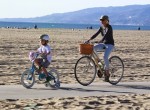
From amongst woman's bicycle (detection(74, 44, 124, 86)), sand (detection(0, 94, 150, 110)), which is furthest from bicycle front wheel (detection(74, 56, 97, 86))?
sand (detection(0, 94, 150, 110))

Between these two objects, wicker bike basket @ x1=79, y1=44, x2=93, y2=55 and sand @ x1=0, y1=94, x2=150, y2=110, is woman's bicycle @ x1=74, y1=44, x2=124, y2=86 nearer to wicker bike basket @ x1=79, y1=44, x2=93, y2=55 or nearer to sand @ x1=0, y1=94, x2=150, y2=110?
wicker bike basket @ x1=79, y1=44, x2=93, y2=55

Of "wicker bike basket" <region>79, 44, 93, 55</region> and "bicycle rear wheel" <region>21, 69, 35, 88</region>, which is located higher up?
"wicker bike basket" <region>79, 44, 93, 55</region>

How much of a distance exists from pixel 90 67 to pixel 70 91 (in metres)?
1.28

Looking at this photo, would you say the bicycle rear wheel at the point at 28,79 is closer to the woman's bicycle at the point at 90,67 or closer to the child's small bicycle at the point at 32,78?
the child's small bicycle at the point at 32,78

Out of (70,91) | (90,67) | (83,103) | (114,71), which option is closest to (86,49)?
(90,67)

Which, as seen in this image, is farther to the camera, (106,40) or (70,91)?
(106,40)

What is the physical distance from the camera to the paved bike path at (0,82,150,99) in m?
9.54

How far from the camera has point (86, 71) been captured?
11195mm


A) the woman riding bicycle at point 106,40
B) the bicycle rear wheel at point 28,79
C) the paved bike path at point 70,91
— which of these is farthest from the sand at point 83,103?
the woman riding bicycle at point 106,40

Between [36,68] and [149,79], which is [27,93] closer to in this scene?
[36,68]

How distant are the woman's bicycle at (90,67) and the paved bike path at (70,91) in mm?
198

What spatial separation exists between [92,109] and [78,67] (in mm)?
2627

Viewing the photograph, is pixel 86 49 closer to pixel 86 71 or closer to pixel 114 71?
pixel 86 71

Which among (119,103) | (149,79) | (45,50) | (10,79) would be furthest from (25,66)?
(119,103)
